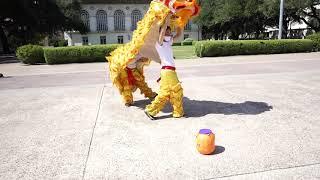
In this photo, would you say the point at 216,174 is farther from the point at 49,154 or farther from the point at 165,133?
the point at 49,154

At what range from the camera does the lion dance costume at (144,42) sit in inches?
233

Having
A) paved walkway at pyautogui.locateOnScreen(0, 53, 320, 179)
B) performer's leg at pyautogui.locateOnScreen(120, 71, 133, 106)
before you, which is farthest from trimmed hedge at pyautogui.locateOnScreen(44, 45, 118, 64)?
performer's leg at pyautogui.locateOnScreen(120, 71, 133, 106)

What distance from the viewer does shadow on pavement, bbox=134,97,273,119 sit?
6.77m

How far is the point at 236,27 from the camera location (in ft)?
180

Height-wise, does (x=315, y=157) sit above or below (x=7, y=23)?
below

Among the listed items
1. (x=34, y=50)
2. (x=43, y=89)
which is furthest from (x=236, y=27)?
(x=43, y=89)

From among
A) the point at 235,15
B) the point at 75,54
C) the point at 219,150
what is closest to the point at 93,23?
the point at 235,15

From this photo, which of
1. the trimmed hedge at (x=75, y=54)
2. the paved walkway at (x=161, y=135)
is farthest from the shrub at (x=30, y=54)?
the paved walkway at (x=161, y=135)

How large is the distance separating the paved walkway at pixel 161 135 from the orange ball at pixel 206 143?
0.10 meters

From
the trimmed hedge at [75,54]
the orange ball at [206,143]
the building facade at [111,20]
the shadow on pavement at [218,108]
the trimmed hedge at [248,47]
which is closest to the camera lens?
the orange ball at [206,143]

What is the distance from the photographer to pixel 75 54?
760 inches

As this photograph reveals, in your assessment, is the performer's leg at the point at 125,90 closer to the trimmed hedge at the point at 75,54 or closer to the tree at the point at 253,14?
the trimmed hedge at the point at 75,54

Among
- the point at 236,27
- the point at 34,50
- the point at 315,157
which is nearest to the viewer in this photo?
the point at 315,157

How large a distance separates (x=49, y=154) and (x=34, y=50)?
52.7 ft
